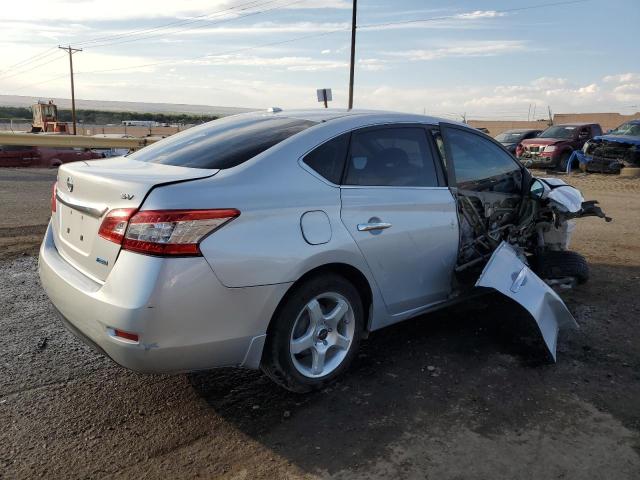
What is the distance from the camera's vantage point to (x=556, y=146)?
765 inches

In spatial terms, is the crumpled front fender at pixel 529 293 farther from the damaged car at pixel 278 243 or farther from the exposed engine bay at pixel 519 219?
the exposed engine bay at pixel 519 219

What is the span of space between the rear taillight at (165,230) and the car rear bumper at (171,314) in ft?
0.16

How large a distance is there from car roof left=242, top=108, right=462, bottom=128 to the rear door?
9cm

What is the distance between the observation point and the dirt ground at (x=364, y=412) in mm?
2723

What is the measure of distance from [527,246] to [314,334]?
9.57 ft

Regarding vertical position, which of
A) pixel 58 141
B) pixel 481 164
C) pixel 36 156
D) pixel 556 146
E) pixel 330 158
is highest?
pixel 330 158

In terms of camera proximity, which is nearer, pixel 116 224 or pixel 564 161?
pixel 116 224

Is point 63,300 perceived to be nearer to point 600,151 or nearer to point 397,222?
point 397,222

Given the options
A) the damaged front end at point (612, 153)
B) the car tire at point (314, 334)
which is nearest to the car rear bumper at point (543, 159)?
the damaged front end at point (612, 153)

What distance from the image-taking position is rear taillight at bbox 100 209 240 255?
2664 millimetres

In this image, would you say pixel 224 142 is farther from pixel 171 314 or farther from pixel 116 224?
pixel 171 314

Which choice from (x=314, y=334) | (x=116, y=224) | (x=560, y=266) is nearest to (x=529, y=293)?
(x=560, y=266)

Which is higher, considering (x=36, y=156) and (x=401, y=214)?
(x=401, y=214)

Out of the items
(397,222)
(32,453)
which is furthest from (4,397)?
(397,222)
